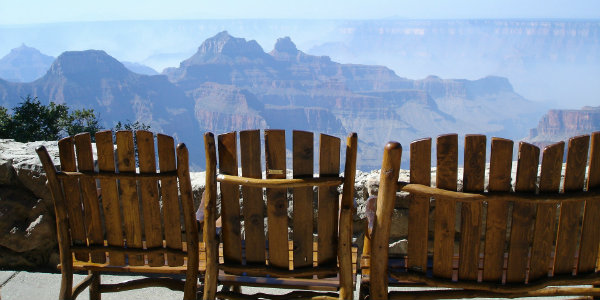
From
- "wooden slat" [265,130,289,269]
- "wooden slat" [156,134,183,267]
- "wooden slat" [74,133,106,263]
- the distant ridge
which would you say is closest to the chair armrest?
"wooden slat" [265,130,289,269]

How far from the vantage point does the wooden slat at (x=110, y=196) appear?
2.13m

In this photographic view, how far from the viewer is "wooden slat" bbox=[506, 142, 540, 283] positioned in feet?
5.83

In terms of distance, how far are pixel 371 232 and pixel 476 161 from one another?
0.51 metres

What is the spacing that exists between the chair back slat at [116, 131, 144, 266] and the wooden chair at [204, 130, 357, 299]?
1.23 ft

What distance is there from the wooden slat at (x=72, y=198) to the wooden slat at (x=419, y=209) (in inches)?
57.3

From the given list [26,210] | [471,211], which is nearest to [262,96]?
[26,210]

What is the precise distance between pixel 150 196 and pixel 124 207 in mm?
155

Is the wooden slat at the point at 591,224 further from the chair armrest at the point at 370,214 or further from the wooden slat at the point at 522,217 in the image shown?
the chair armrest at the point at 370,214

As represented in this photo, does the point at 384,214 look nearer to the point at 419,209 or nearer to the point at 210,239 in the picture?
the point at 419,209

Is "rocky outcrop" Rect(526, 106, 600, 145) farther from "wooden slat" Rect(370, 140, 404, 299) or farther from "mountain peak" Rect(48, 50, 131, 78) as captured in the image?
"wooden slat" Rect(370, 140, 404, 299)

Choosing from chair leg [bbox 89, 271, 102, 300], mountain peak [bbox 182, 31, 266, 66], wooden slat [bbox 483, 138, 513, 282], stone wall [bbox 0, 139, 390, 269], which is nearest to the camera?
wooden slat [bbox 483, 138, 513, 282]

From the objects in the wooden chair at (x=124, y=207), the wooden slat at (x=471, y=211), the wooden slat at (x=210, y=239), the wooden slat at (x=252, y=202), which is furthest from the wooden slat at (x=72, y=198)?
the wooden slat at (x=471, y=211)

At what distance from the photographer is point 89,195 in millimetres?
2238

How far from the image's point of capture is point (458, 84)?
7387 inches
